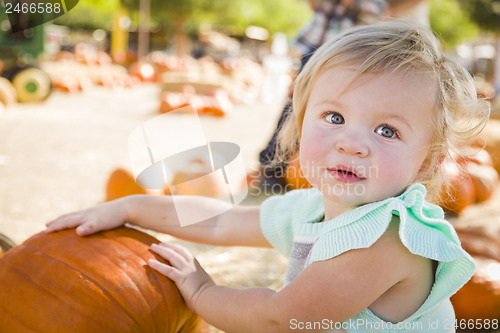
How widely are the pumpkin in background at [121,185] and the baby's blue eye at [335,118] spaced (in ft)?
7.91

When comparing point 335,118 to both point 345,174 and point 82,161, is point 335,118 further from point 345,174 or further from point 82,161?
point 82,161

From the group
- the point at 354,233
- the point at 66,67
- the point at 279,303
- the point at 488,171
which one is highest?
the point at 354,233

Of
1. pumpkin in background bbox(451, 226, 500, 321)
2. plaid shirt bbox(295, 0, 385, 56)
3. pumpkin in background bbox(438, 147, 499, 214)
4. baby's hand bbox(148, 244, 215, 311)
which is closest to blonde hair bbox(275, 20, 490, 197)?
baby's hand bbox(148, 244, 215, 311)

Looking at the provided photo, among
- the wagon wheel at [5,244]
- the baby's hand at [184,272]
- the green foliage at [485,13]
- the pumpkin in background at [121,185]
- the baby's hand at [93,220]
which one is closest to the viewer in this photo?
the baby's hand at [184,272]

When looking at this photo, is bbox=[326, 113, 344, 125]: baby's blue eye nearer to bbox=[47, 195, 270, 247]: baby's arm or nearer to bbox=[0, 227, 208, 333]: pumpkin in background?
bbox=[47, 195, 270, 247]: baby's arm

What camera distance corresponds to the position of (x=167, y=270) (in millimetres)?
1639

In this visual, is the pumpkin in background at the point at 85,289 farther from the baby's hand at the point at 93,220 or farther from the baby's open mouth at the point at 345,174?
the baby's open mouth at the point at 345,174

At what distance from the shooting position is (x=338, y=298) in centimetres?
131

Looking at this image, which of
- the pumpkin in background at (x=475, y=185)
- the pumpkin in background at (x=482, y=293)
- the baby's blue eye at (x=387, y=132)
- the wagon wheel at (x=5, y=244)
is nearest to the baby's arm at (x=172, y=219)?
the wagon wheel at (x=5, y=244)

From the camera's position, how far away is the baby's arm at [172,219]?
1.77 metres

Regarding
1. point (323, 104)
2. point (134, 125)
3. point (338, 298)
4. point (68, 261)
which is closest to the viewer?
point (338, 298)

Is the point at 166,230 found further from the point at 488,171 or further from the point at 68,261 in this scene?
the point at 488,171

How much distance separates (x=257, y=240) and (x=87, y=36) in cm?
4228

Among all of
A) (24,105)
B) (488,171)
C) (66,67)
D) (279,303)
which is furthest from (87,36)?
(279,303)
